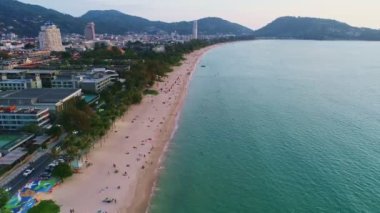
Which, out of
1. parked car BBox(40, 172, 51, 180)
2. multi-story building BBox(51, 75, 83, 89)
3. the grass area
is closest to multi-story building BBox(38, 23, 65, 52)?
multi-story building BBox(51, 75, 83, 89)

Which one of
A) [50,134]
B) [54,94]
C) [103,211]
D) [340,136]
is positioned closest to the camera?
[103,211]

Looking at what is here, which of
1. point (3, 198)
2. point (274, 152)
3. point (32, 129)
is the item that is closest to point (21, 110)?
point (32, 129)

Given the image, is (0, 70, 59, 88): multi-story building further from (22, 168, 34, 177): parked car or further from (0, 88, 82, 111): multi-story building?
(22, 168, 34, 177): parked car

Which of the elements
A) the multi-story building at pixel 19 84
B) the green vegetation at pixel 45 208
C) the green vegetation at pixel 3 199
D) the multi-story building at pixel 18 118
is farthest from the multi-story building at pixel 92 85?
the green vegetation at pixel 45 208

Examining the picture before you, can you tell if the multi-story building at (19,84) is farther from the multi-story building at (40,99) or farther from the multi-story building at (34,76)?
the multi-story building at (40,99)

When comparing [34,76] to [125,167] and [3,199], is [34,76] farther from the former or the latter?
[3,199]

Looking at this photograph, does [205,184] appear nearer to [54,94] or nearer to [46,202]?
[46,202]

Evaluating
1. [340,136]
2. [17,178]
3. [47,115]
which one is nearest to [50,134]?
[47,115]
